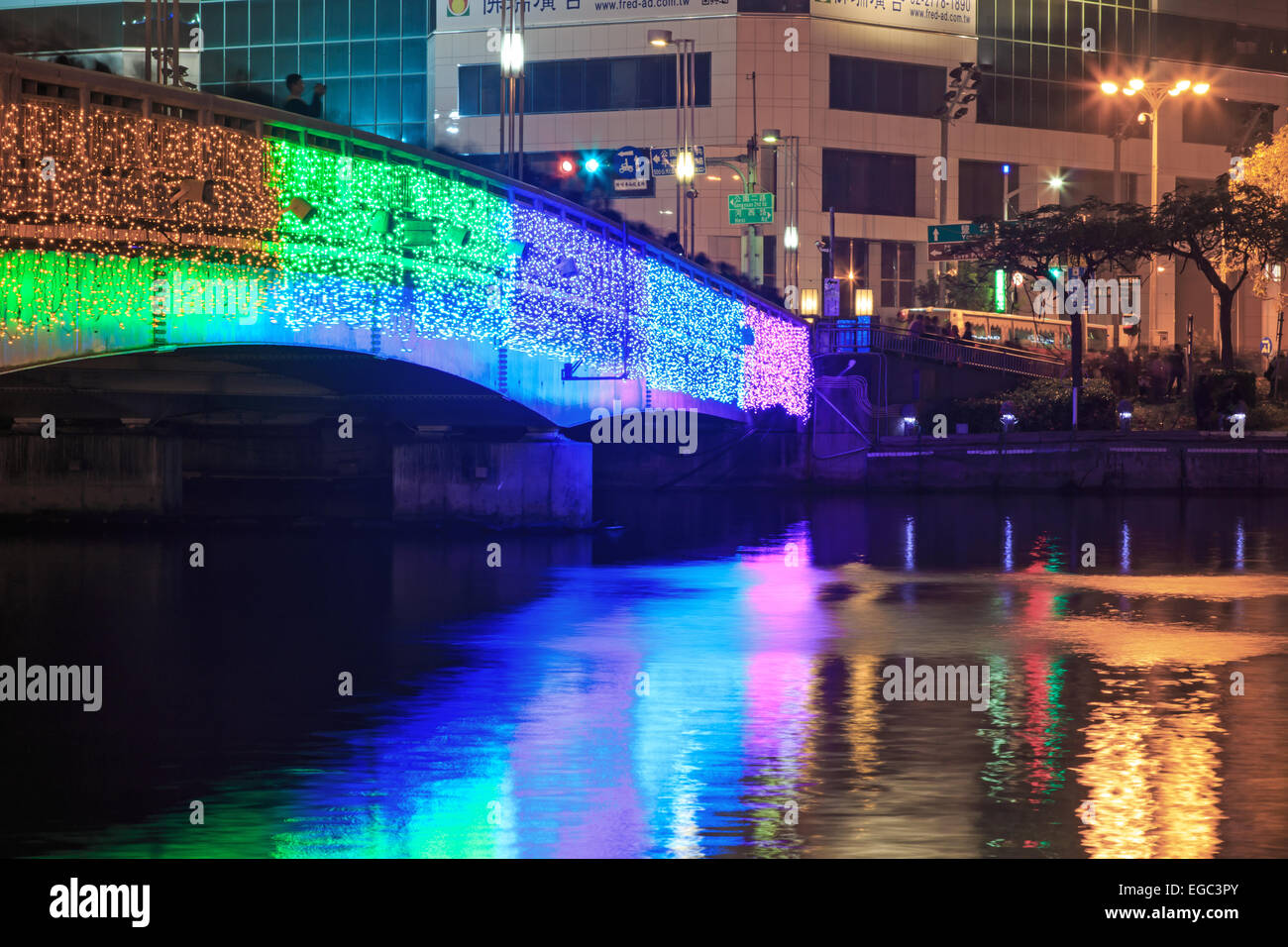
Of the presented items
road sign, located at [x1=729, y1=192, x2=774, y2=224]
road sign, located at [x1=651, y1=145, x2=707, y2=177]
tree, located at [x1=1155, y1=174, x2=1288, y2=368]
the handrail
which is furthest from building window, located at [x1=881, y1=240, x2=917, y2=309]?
the handrail

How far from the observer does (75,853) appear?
36.9ft

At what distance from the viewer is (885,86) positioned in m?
88.3

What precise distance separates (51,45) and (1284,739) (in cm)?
8328

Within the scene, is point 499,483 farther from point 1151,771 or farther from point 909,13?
point 909,13

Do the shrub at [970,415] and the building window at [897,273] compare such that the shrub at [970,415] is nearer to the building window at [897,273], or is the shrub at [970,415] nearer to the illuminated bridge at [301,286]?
the illuminated bridge at [301,286]

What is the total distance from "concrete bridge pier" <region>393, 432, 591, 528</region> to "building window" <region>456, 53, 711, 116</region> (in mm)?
48231

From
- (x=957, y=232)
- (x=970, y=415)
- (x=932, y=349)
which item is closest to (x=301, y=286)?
(x=970, y=415)

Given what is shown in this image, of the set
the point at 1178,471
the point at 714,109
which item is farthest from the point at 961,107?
the point at 1178,471

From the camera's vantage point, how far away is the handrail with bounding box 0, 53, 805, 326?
24375 mm

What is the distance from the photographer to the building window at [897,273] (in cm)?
8944

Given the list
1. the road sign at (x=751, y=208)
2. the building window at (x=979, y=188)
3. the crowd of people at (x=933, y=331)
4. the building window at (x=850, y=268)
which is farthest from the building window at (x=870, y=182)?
the road sign at (x=751, y=208)

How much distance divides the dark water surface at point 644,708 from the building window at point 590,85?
54.6 metres
